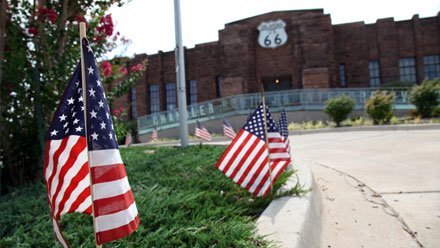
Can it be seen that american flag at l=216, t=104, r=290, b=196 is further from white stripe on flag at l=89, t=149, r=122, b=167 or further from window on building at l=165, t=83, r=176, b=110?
window on building at l=165, t=83, r=176, b=110

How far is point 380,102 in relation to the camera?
63.2 feet

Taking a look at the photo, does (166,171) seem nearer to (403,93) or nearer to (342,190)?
(342,190)

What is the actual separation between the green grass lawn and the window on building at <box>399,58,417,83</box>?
29076 mm

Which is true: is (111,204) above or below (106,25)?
below

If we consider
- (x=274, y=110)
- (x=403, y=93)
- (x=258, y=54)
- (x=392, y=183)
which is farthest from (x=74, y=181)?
(x=258, y=54)

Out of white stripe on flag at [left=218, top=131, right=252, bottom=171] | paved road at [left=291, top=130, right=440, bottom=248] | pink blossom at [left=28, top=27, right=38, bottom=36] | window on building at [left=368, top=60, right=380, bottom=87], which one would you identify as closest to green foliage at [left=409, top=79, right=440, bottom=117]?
window on building at [left=368, top=60, right=380, bottom=87]

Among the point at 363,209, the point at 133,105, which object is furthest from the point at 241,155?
the point at 133,105

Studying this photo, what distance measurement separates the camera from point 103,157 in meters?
2.09

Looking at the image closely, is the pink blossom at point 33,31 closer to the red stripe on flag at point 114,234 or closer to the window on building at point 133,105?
the red stripe on flag at point 114,234

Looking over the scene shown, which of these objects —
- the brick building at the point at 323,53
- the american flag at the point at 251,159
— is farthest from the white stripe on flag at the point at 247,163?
the brick building at the point at 323,53

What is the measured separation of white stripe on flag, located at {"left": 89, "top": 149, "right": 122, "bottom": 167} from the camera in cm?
206

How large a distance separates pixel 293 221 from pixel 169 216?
116 cm

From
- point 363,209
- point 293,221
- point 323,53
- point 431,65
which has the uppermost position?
point 323,53

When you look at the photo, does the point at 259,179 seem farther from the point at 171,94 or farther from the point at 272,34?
the point at 171,94
